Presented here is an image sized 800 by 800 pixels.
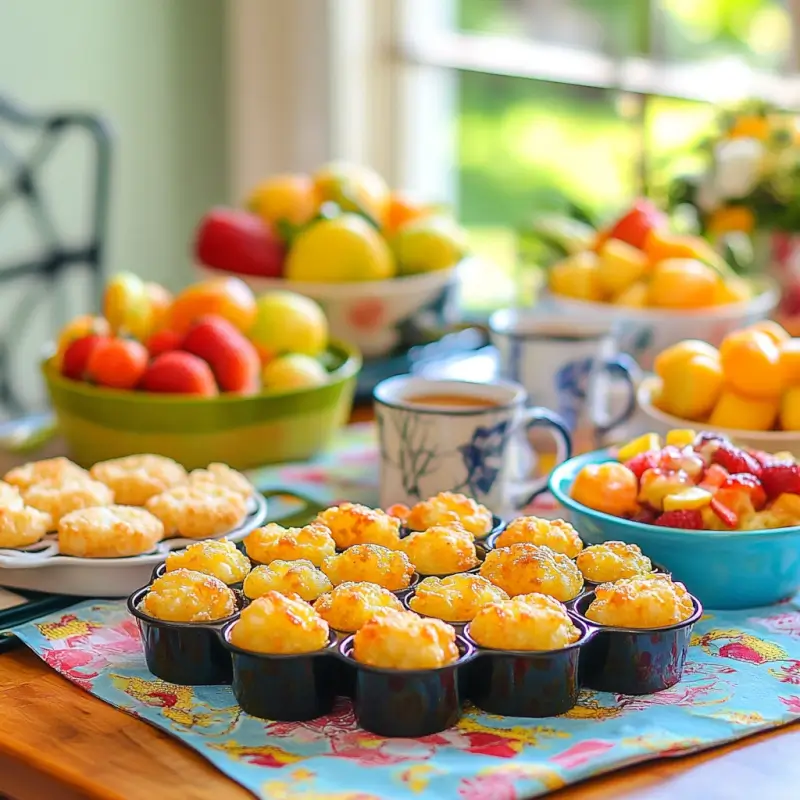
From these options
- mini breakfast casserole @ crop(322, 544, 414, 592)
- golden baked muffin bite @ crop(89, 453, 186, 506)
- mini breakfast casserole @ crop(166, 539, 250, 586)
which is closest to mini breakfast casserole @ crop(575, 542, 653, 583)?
mini breakfast casserole @ crop(322, 544, 414, 592)

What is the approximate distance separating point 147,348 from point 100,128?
994mm

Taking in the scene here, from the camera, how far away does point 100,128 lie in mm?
2254

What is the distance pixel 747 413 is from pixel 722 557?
0.91 feet

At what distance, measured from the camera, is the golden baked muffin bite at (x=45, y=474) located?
1082 millimetres

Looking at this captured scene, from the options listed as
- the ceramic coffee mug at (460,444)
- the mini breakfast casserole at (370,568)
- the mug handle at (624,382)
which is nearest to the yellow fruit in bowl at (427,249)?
the mug handle at (624,382)

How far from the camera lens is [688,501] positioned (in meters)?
0.98

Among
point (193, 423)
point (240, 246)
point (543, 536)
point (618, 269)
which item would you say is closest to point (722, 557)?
point (543, 536)

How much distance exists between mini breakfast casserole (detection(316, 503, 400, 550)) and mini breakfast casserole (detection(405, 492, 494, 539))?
Answer: 0.03 metres

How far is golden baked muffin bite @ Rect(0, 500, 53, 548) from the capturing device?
979mm

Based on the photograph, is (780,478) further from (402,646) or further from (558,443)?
(402,646)

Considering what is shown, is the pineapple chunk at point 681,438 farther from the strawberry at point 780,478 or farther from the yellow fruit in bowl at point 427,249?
the yellow fruit in bowl at point 427,249

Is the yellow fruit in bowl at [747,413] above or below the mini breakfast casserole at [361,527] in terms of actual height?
above

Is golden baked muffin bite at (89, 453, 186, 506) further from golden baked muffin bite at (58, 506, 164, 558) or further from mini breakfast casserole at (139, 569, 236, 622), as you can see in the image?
mini breakfast casserole at (139, 569, 236, 622)

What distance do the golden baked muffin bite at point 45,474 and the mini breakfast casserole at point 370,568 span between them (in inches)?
11.6
